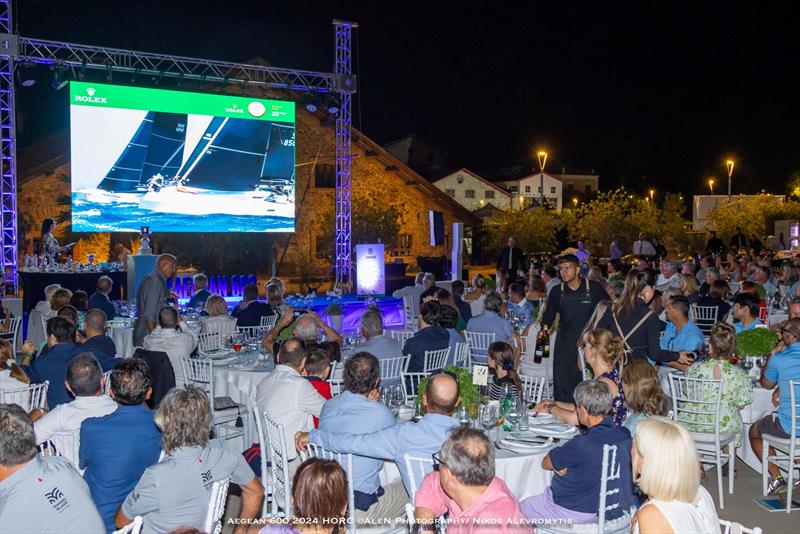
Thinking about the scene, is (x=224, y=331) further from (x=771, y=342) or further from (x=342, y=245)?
(x=342, y=245)

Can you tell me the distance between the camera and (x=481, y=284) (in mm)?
A: 11188

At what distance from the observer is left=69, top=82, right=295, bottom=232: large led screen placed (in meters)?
16.1

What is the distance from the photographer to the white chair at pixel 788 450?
4953 mm

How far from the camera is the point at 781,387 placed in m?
5.21

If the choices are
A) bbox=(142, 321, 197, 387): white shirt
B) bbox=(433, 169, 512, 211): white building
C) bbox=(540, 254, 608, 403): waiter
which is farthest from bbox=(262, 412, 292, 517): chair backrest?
bbox=(433, 169, 512, 211): white building

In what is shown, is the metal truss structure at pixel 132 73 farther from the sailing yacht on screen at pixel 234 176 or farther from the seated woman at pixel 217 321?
the seated woman at pixel 217 321

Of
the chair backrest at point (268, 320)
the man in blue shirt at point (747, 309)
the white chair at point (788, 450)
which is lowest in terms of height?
the white chair at point (788, 450)

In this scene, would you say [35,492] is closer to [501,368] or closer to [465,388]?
[465,388]

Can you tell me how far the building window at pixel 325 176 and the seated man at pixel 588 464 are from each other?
2005 centimetres

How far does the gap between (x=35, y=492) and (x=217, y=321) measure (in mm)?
5915

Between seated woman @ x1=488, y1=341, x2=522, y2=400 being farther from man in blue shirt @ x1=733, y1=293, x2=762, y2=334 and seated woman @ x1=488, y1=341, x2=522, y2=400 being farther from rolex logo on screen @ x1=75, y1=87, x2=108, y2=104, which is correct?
rolex logo on screen @ x1=75, y1=87, x2=108, y2=104

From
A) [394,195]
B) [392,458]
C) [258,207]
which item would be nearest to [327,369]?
[392,458]

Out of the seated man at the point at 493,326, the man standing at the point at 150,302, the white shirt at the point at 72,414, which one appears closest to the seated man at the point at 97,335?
the man standing at the point at 150,302

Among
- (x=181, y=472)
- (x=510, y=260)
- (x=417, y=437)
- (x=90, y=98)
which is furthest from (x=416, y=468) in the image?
(x=90, y=98)
